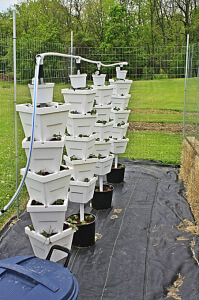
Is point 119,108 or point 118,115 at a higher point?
point 119,108

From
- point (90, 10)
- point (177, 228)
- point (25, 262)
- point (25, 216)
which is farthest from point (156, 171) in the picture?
point (90, 10)

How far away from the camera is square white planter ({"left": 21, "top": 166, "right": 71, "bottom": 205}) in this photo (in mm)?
2795

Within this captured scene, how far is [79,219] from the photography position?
3957 millimetres

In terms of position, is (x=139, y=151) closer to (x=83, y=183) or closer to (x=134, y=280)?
(x=83, y=183)

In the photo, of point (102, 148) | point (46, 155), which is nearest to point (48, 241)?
point (46, 155)

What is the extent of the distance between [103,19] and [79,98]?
2019 cm

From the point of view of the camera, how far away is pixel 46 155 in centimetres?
281

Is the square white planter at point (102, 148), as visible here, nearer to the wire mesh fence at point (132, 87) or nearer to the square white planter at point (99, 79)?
the square white planter at point (99, 79)

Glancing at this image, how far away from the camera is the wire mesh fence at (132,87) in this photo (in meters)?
4.62

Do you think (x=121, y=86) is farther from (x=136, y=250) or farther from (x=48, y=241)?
(x=48, y=241)

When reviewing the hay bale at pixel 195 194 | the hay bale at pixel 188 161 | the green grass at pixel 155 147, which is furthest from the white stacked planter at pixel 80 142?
the green grass at pixel 155 147

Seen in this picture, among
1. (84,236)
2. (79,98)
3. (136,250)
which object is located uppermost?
(79,98)

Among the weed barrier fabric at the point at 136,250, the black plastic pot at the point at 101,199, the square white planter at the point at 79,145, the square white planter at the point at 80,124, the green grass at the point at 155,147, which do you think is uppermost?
the square white planter at the point at 80,124

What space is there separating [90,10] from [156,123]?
48.1 ft
